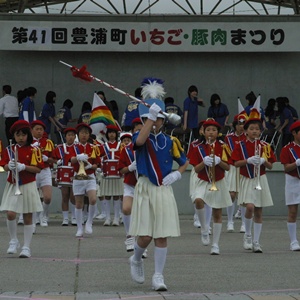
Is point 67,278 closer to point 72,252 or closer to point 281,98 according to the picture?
point 72,252

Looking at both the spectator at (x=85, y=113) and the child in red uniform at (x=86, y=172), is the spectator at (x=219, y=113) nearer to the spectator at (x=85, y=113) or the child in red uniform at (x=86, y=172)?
the spectator at (x=85, y=113)

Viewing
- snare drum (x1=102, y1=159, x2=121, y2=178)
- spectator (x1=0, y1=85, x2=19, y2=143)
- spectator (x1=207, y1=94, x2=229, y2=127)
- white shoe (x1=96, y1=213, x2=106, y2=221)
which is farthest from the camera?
spectator (x1=0, y1=85, x2=19, y2=143)

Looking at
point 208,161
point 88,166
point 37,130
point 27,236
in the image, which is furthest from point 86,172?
point 27,236

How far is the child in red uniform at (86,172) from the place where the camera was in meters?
18.0

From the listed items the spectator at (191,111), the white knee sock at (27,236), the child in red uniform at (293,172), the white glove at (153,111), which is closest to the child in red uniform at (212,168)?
the child in red uniform at (293,172)

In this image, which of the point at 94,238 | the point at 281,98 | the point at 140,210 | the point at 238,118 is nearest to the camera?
the point at 140,210

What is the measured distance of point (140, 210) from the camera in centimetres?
1146

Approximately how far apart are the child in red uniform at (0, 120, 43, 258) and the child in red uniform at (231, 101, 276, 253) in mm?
2850

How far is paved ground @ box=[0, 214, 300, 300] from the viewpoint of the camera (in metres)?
10.9

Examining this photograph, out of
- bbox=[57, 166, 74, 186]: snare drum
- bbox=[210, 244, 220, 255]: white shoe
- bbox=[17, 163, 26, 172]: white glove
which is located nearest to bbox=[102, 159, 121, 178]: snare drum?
bbox=[57, 166, 74, 186]: snare drum

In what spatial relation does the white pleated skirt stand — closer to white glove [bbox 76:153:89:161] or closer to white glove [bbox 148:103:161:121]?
white glove [bbox 76:153:89:161]

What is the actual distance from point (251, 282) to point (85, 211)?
10.4 m

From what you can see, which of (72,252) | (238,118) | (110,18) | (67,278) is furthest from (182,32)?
(67,278)

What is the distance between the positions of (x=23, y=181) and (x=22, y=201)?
27cm
